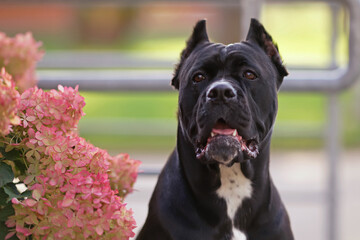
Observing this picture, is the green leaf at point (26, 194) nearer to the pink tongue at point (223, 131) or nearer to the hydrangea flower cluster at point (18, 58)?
the pink tongue at point (223, 131)

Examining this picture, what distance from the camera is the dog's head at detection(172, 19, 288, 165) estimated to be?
241cm

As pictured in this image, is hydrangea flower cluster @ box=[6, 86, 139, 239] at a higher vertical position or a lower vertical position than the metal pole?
higher

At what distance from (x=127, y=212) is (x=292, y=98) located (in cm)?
1220

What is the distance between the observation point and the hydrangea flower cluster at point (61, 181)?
7.02ft

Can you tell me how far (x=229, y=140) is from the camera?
95.0 inches

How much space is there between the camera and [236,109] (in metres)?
2.41

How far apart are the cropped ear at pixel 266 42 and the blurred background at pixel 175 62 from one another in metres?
0.59

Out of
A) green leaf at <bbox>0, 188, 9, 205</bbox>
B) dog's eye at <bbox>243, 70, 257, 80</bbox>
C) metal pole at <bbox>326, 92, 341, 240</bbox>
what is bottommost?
metal pole at <bbox>326, 92, 341, 240</bbox>

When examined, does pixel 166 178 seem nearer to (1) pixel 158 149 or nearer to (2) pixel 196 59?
(2) pixel 196 59

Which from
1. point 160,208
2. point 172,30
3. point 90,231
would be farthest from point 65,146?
point 172,30

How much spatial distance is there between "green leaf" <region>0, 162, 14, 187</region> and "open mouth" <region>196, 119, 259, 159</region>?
2.05ft

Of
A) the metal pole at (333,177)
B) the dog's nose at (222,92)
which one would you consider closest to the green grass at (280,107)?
the metal pole at (333,177)

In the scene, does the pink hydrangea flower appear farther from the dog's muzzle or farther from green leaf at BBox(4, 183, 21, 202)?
green leaf at BBox(4, 183, 21, 202)

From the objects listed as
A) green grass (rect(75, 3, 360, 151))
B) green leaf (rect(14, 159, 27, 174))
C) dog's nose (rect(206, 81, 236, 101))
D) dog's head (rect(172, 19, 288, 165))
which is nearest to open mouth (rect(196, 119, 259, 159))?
dog's head (rect(172, 19, 288, 165))
